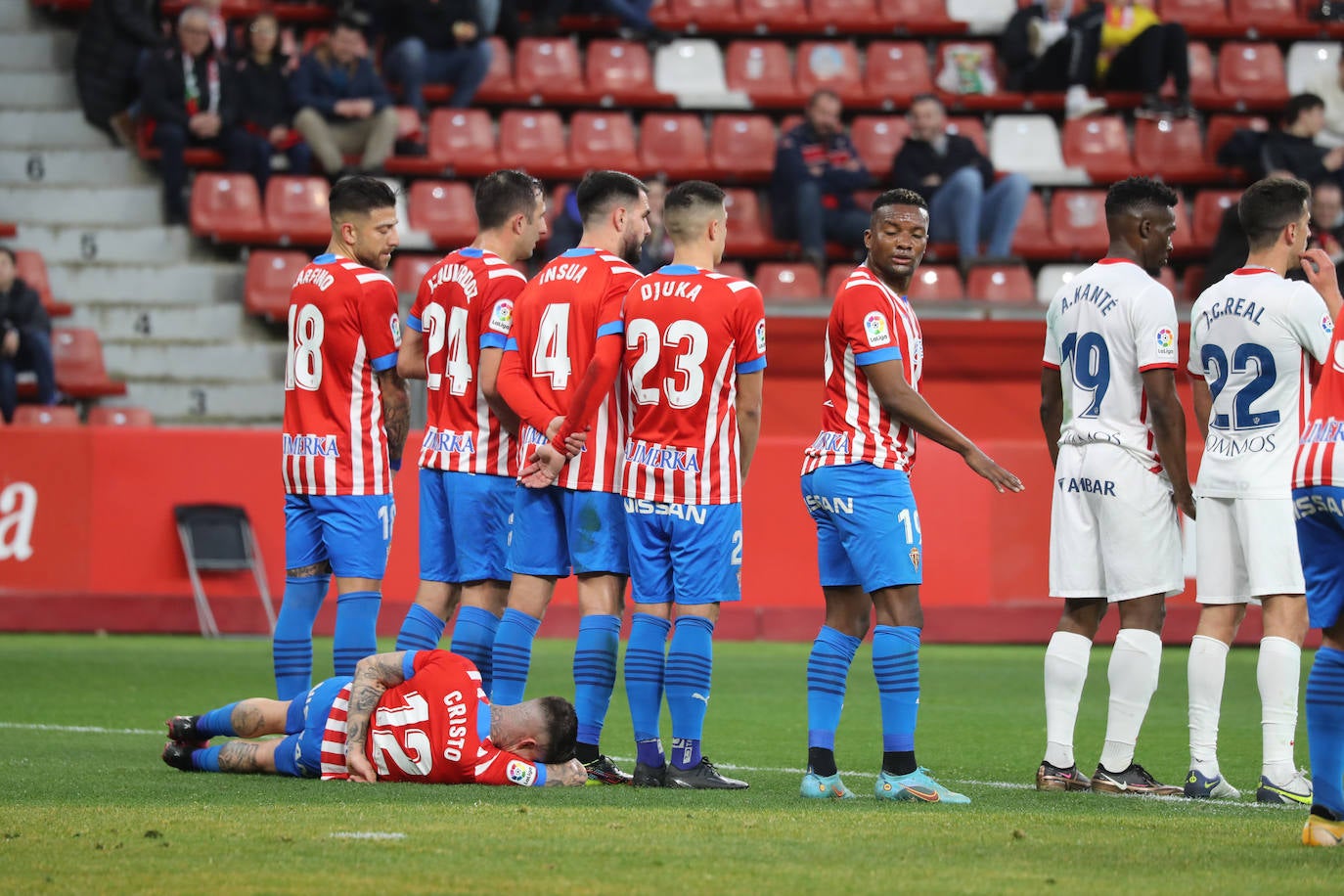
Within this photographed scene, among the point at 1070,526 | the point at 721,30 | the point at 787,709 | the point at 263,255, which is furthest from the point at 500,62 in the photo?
the point at 1070,526

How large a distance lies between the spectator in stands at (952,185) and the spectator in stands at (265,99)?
20.2ft

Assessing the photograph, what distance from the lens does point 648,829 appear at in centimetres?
559

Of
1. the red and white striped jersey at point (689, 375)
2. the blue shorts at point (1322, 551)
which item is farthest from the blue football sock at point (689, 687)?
the blue shorts at point (1322, 551)

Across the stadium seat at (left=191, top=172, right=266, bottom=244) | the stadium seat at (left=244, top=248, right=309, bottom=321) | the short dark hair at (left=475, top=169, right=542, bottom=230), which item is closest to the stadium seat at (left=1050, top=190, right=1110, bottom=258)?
the stadium seat at (left=244, top=248, right=309, bottom=321)

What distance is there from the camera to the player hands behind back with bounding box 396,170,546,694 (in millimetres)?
7832

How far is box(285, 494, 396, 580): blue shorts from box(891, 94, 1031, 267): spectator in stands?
10572mm

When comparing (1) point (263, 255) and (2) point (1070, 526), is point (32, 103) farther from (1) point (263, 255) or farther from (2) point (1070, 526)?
(2) point (1070, 526)

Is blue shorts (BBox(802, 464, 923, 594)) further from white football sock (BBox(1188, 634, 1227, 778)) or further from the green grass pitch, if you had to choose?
white football sock (BBox(1188, 634, 1227, 778))

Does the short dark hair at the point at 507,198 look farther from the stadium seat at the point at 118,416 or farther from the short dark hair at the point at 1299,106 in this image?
the short dark hair at the point at 1299,106

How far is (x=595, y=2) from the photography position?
2023cm

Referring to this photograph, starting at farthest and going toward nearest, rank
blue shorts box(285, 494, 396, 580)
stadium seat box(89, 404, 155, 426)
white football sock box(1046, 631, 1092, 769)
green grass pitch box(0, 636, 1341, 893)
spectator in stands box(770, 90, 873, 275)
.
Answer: spectator in stands box(770, 90, 873, 275) → stadium seat box(89, 404, 155, 426) → blue shorts box(285, 494, 396, 580) → white football sock box(1046, 631, 1092, 769) → green grass pitch box(0, 636, 1341, 893)

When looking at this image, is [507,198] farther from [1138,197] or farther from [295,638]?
[1138,197]

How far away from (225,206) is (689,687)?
12.4 m

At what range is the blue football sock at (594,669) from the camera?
7.15m
